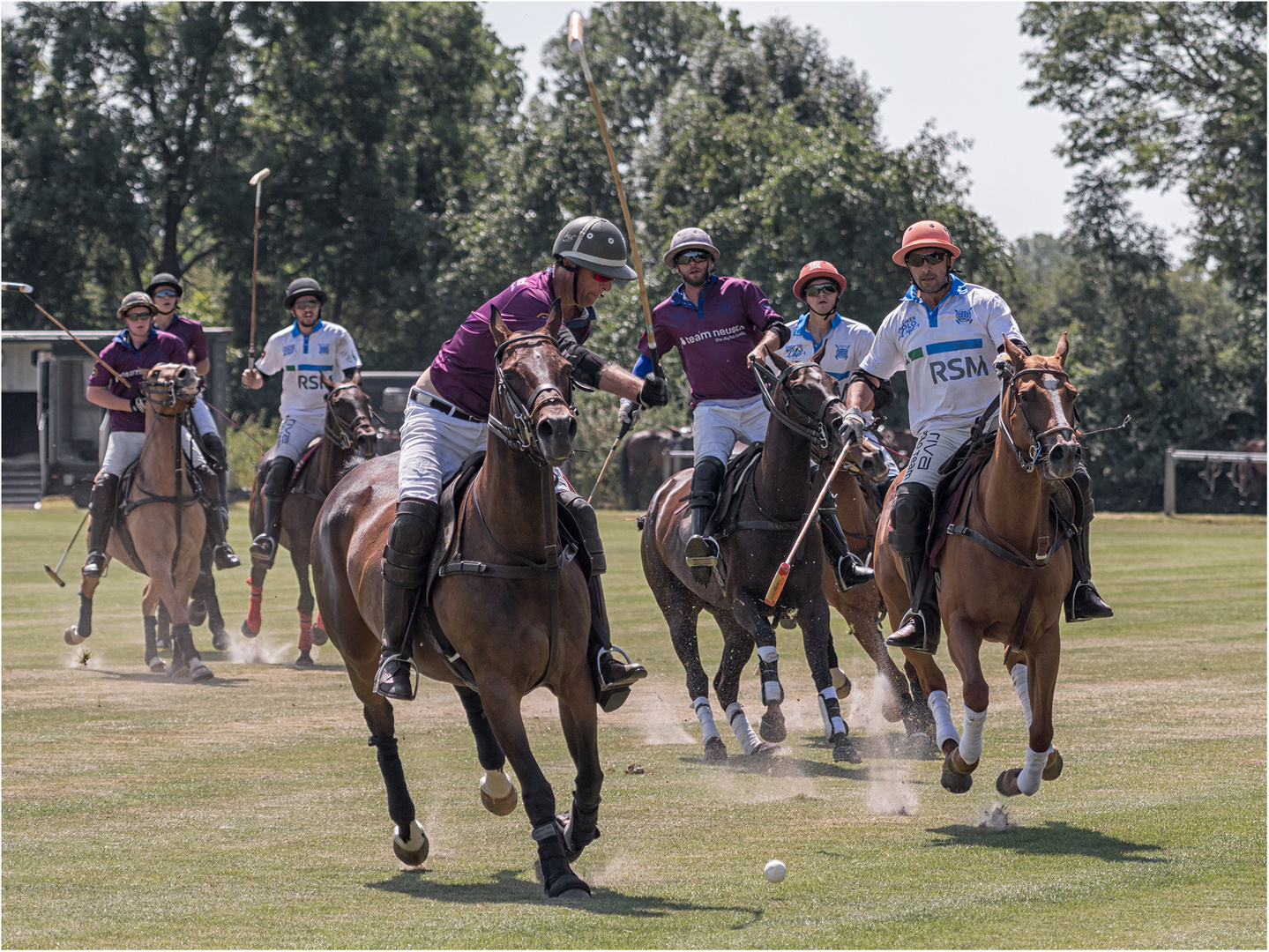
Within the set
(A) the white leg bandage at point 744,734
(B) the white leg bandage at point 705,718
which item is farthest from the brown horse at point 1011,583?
(B) the white leg bandage at point 705,718

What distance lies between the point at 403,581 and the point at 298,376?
8516 mm

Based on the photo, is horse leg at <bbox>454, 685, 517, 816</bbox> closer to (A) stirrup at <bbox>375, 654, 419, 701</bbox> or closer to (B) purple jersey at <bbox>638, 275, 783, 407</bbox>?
(A) stirrup at <bbox>375, 654, 419, 701</bbox>

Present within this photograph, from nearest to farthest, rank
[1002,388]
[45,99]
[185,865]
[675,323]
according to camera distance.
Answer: [185,865] < [1002,388] < [675,323] < [45,99]

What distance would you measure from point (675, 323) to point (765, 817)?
3.80 m

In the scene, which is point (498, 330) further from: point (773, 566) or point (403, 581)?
point (773, 566)

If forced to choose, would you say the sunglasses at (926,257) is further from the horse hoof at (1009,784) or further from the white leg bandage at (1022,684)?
the horse hoof at (1009,784)

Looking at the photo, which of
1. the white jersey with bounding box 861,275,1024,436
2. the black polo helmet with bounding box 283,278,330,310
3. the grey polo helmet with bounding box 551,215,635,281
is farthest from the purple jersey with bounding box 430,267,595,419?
the black polo helmet with bounding box 283,278,330,310

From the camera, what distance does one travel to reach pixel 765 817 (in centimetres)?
869

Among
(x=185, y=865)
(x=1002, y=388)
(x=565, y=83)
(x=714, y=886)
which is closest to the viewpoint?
(x=714, y=886)

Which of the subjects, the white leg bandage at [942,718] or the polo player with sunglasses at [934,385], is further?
the polo player with sunglasses at [934,385]

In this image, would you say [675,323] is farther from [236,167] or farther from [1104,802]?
[236,167]

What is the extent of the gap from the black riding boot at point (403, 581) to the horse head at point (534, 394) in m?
0.72

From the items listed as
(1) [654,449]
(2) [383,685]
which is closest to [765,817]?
(2) [383,685]

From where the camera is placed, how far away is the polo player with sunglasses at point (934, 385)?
8875mm
